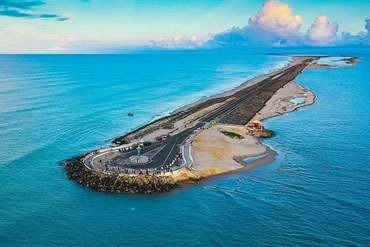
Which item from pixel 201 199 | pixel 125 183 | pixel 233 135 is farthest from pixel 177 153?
pixel 233 135

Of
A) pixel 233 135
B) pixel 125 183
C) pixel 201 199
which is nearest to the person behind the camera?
pixel 201 199

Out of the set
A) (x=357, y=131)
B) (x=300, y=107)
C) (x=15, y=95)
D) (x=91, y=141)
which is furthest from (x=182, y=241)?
(x=15, y=95)

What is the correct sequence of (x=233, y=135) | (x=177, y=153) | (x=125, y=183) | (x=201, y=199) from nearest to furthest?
(x=201, y=199) < (x=125, y=183) < (x=177, y=153) < (x=233, y=135)

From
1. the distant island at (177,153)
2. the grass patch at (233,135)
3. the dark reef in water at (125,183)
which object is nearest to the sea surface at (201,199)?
the dark reef in water at (125,183)

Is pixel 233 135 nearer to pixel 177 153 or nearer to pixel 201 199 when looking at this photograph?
pixel 177 153

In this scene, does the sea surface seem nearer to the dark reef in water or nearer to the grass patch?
the dark reef in water

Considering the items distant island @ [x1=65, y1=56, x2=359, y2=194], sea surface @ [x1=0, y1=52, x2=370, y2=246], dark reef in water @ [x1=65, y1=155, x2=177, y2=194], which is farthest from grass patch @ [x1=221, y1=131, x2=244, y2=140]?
dark reef in water @ [x1=65, y1=155, x2=177, y2=194]

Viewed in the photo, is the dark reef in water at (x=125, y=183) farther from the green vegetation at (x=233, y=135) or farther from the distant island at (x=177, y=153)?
the green vegetation at (x=233, y=135)

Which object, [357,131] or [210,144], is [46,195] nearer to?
[210,144]
